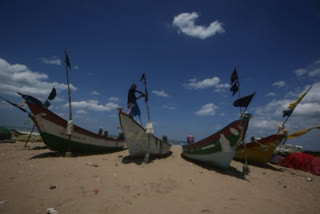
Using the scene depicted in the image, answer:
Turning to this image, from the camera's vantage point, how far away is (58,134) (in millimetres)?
6766

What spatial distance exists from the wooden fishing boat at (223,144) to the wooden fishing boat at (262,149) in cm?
217

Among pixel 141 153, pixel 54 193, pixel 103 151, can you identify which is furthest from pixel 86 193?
pixel 103 151

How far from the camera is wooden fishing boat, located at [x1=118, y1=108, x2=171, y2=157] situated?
6.34m

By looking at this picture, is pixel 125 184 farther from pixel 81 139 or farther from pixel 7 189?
pixel 81 139

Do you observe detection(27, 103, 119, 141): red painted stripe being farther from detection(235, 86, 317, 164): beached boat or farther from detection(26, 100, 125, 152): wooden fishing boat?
detection(235, 86, 317, 164): beached boat

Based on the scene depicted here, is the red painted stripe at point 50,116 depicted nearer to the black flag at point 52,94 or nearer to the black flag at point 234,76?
the black flag at point 52,94

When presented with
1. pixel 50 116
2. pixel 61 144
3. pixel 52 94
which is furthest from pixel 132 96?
pixel 52 94

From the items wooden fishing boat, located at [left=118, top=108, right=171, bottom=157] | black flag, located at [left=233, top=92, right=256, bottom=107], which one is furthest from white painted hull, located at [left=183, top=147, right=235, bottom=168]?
wooden fishing boat, located at [left=118, top=108, right=171, bottom=157]

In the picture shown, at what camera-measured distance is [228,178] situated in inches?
211

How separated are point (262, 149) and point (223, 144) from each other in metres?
3.82

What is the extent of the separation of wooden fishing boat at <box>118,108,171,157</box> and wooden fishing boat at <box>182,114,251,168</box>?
2469 millimetres

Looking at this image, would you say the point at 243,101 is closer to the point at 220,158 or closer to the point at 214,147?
the point at 214,147

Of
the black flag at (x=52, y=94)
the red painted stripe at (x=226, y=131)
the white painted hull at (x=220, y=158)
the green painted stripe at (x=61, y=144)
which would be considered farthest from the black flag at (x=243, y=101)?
the black flag at (x=52, y=94)

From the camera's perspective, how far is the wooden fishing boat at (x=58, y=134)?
648 cm
